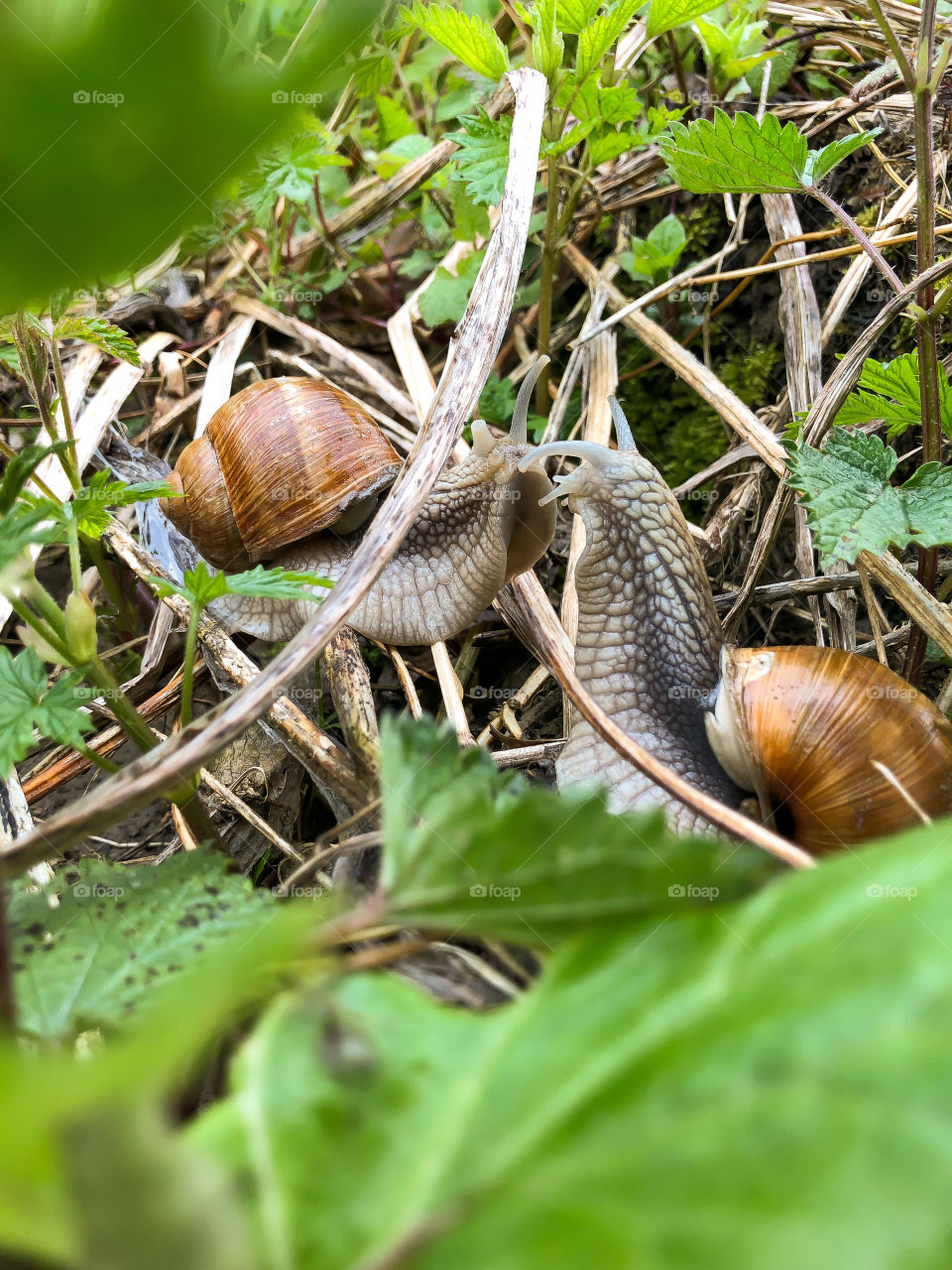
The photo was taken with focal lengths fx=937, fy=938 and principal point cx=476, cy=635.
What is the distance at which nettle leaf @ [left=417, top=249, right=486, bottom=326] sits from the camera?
2789mm

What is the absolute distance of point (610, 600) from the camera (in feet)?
7.02

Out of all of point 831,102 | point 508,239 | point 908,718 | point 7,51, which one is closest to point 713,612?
point 908,718

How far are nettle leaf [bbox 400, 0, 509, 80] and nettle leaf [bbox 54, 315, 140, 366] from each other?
1.02m

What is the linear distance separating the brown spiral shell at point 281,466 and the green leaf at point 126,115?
2.21m

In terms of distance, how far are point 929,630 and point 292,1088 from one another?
155cm

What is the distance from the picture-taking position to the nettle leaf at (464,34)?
2.16 m

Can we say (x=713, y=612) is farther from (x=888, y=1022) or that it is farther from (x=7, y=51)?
(x=7, y=51)

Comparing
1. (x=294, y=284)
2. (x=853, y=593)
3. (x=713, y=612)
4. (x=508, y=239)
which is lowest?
(x=853, y=593)

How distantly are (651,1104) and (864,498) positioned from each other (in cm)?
132

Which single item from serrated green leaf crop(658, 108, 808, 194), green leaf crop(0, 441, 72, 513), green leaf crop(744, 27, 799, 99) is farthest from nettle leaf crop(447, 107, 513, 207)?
green leaf crop(0, 441, 72, 513)

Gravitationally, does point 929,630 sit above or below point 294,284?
below

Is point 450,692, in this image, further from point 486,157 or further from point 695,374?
point 486,157

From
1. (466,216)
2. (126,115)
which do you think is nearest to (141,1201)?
(126,115)

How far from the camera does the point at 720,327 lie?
112 inches
